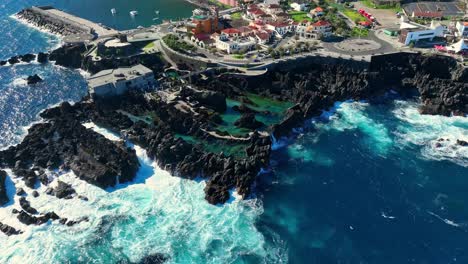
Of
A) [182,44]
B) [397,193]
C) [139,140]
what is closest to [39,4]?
[182,44]

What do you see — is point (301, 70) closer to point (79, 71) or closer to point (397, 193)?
point (397, 193)

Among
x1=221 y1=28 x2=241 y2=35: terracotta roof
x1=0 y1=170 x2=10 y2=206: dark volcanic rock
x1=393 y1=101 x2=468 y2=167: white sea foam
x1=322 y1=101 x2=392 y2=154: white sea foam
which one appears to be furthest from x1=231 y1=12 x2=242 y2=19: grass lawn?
x1=0 y1=170 x2=10 y2=206: dark volcanic rock

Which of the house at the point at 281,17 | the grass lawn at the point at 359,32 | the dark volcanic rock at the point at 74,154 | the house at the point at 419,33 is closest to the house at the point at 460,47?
the house at the point at 419,33

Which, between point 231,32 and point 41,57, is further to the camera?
point 41,57

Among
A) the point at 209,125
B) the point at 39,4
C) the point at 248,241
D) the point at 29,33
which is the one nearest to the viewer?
the point at 248,241

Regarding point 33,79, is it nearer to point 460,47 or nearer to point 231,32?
point 231,32

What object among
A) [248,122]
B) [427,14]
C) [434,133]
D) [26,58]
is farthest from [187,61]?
[427,14]

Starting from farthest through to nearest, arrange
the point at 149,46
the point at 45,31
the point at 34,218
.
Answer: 1. the point at 45,31
2. the point at 149,46
3. the point at 34,218
